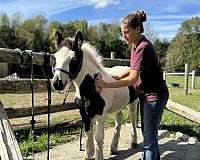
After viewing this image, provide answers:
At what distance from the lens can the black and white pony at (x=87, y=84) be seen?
14.7 ft

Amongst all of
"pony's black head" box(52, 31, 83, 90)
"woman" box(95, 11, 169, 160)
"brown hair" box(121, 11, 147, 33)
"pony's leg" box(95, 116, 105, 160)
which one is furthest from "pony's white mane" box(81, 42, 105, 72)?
"brown hair" box(121, 11, 147, 33)

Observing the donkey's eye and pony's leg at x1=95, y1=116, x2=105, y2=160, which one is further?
pony's leg at x1=95, y1=116, x2=105, y2=160

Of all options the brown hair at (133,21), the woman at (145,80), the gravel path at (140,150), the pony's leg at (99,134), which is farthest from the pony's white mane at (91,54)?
the gravel path at (140,150)

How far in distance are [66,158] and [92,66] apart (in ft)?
5.17

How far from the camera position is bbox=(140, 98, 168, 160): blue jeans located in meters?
4.29

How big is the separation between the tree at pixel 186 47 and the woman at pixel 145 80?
1735 inches

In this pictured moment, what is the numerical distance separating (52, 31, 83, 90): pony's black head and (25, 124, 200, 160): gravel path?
5.71ft

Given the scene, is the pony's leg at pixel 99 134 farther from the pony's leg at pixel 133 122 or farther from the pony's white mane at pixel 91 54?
the pony's leg at pixel 133 122

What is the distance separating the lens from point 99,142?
205 inches

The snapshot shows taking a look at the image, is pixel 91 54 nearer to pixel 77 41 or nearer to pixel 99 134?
pixel 77 41

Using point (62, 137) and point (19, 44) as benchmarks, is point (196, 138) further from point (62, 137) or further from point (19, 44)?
point (19, 44)

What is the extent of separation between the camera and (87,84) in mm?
4996

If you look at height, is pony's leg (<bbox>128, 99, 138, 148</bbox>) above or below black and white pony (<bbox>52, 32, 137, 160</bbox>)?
below

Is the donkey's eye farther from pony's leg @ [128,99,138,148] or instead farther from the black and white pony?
pony's leg @ [128,99,138,148]
